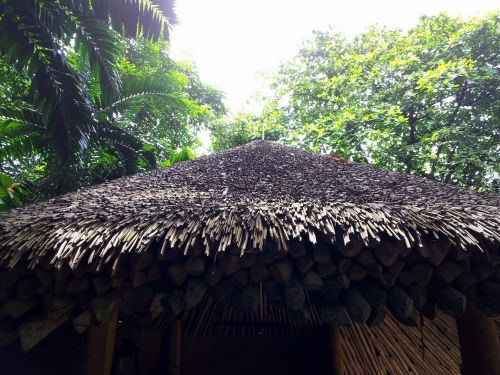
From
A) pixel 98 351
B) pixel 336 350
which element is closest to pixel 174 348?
pixel 98 351

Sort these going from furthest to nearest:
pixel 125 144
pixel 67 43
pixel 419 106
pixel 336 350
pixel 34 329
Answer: pixel 419 106
pixel 125 144
pixel 67 43
pixel 336 350
pixel 34 329

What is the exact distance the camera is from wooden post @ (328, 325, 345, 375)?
305 cm

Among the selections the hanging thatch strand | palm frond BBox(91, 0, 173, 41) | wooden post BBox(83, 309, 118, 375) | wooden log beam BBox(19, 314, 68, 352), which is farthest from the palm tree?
wooden log beam BBox(19, 314, 68, 352)

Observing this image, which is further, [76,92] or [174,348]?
[76,92]

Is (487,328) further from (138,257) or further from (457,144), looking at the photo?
(457,144)

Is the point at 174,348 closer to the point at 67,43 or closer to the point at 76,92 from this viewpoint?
the point at 76,92

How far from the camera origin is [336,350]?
3117 millimetres

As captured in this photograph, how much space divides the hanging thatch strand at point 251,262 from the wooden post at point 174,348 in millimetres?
1751

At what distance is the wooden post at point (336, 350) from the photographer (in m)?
3.05

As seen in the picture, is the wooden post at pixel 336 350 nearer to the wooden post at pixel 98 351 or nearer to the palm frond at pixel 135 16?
the wooden post at pixel 98 351

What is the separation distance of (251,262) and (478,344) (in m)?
1.63

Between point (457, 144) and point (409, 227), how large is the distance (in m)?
7.73

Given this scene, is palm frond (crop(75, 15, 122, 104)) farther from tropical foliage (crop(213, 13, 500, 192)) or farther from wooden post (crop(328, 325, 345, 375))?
tropical foliage (crop(213, 13, 500, 192))

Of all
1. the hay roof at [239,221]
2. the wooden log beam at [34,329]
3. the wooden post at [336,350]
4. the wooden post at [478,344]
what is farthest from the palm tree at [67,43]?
the wooden post at [478,344]
